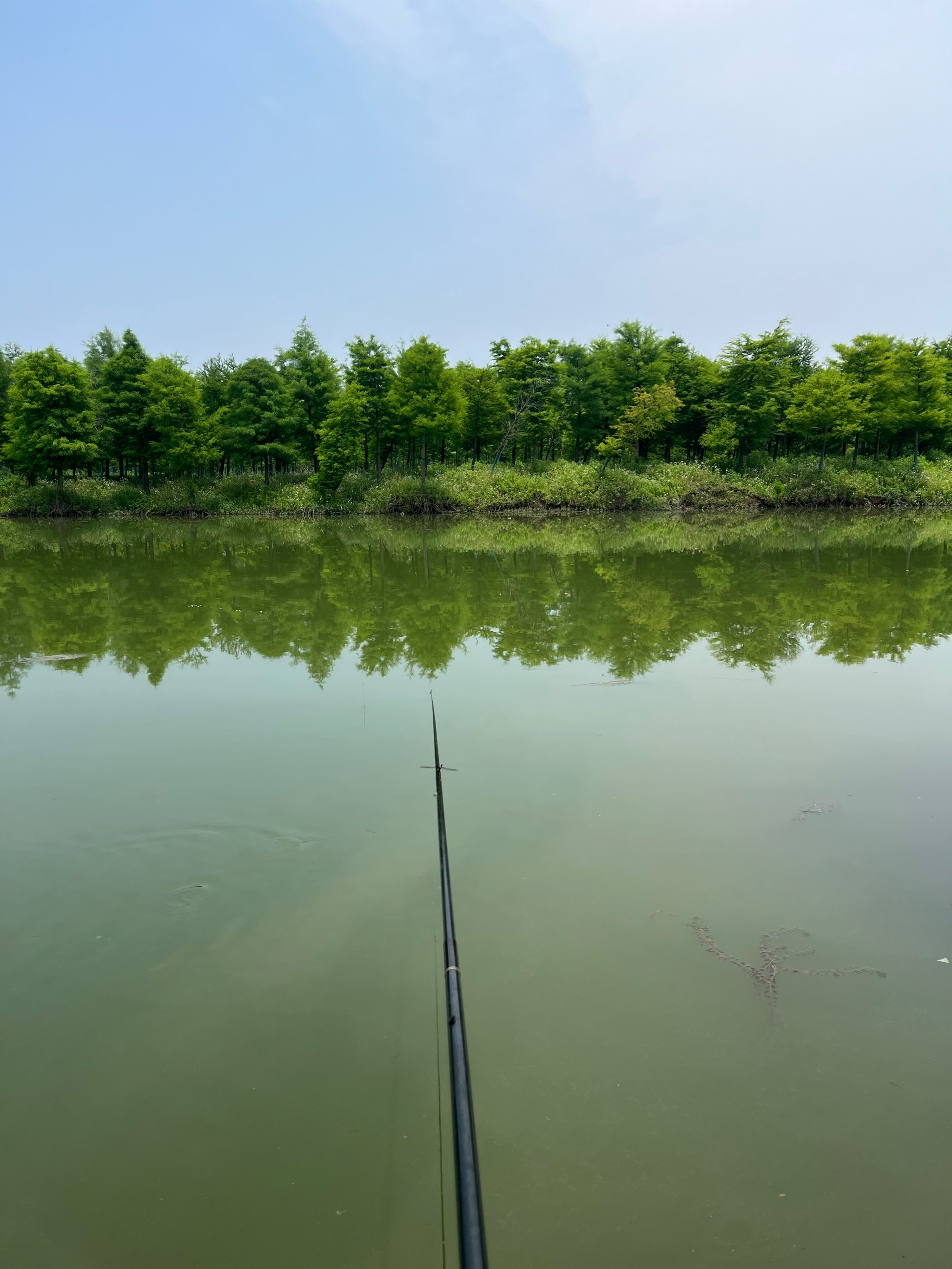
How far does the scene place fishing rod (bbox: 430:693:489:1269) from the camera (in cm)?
153

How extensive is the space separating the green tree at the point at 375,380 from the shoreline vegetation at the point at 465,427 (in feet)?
0.30

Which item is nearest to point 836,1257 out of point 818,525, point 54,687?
point 54,687

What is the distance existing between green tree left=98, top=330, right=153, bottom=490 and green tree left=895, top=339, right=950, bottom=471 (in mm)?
36783

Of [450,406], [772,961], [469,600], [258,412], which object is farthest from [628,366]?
[772,961]

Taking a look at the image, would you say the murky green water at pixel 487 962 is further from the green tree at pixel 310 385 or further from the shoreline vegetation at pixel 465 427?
the green tree at pixel 310 385

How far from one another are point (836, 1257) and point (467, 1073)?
4.00 feet

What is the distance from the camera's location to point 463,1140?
70.4 inches

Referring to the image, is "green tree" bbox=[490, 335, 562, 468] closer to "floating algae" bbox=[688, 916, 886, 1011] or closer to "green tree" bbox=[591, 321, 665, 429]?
"green tree" bbox=[591, 321, 665, 429]

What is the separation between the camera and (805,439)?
142ft

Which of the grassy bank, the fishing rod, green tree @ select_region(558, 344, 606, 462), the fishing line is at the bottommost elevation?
the fishing line

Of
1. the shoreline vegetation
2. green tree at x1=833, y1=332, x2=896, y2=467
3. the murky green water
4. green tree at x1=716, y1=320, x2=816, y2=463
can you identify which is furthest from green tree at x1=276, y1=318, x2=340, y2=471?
the murky green water

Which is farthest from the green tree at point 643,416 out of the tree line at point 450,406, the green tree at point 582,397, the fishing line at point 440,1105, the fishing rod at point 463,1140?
the fishing rod at point 463,1140

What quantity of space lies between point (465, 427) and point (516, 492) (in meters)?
5.72

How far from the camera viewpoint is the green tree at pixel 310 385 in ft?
124
